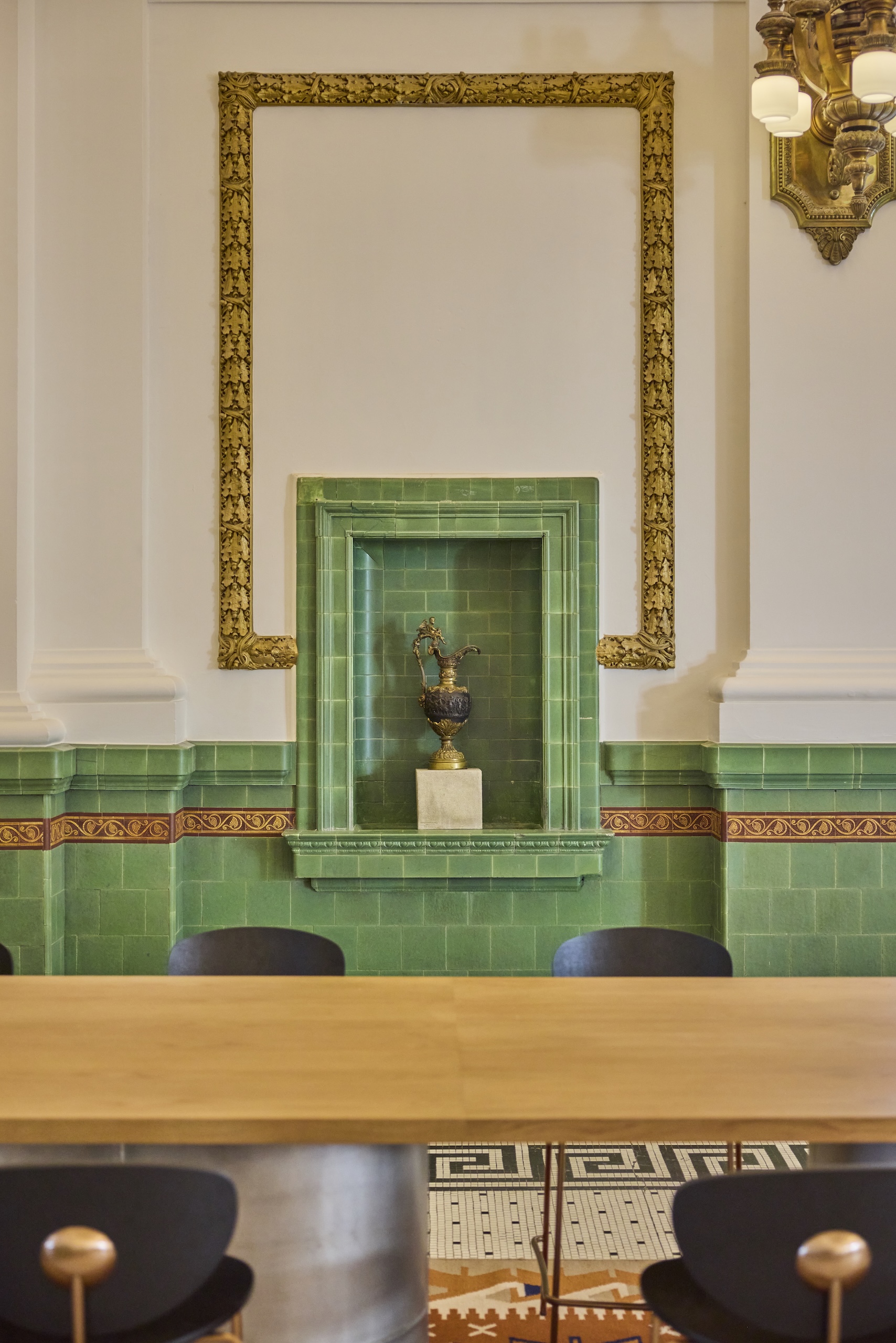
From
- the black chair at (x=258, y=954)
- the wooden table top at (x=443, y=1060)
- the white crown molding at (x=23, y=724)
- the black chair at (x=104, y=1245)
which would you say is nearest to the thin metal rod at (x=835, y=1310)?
the wooden table top at (x=443, y=1060)

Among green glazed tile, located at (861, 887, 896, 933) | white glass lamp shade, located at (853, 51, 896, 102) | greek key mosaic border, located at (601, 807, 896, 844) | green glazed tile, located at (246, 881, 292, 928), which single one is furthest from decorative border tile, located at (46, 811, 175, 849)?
white glass lamp shade, located at (853, 51, 896, 102)

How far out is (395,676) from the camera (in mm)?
4457

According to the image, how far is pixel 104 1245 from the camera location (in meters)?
1.52

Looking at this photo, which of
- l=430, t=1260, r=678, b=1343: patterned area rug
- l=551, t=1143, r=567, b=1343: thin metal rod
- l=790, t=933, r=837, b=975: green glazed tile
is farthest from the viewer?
l=790, t=933, r=837, b=975: green glazed tile

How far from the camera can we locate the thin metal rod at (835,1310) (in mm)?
1528

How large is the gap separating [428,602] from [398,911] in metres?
1.17

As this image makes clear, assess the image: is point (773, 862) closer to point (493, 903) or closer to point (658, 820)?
point (658, 820)

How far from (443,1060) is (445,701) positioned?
7.36ft

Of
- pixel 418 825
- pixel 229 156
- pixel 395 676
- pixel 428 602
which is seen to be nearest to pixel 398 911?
pixel 418 825

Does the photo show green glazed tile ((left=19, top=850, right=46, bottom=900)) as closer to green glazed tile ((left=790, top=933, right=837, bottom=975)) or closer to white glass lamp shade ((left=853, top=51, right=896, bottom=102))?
green glazed tile ((left=790, top=933, right=837, bottom=975))

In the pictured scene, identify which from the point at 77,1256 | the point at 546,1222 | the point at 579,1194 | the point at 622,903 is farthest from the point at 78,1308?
the point at 622,903

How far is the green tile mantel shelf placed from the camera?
4.13 m

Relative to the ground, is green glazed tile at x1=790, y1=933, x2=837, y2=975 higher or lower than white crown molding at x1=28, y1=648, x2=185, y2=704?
lower

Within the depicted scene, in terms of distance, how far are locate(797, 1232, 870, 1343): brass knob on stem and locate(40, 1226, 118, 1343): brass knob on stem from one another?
35.9 inches
